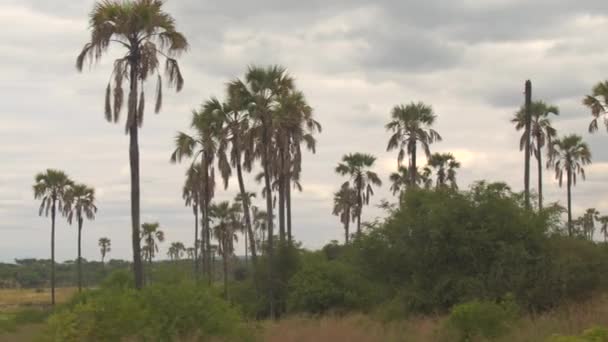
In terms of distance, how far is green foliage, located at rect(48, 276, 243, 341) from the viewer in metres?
15.6

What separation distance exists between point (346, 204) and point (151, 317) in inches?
1989

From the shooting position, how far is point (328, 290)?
33312 millimetres

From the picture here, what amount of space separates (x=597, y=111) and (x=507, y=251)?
1894cm

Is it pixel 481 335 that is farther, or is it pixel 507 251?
pixel 507 251

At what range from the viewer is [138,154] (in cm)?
2734

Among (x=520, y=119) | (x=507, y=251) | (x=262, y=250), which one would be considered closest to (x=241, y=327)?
(x=507, y=251)

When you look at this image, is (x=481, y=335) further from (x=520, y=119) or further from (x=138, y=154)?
(x=520, y=119)

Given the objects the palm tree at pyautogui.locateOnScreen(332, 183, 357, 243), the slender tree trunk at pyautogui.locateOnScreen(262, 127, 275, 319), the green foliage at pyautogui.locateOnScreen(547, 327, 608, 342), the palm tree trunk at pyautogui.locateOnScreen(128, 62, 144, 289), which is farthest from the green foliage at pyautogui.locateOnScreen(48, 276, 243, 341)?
the palm tree at pyautogui.locateOnScreen(332, 183, 357, 243)

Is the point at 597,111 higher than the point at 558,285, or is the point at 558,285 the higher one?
the point at 597,111

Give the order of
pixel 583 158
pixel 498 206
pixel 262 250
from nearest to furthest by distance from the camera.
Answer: pixel 498 206, pixel 262 250, pixel 583 158

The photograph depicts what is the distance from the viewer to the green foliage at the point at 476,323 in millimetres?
16641

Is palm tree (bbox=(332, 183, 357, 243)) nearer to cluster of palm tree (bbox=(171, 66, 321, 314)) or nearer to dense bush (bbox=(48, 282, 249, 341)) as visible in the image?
cluster of palm tree (bbox=(171, 66, 321, 314))

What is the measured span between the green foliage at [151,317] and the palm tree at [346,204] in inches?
1564

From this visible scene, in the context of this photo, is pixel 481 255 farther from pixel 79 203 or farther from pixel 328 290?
pixel 79 203
